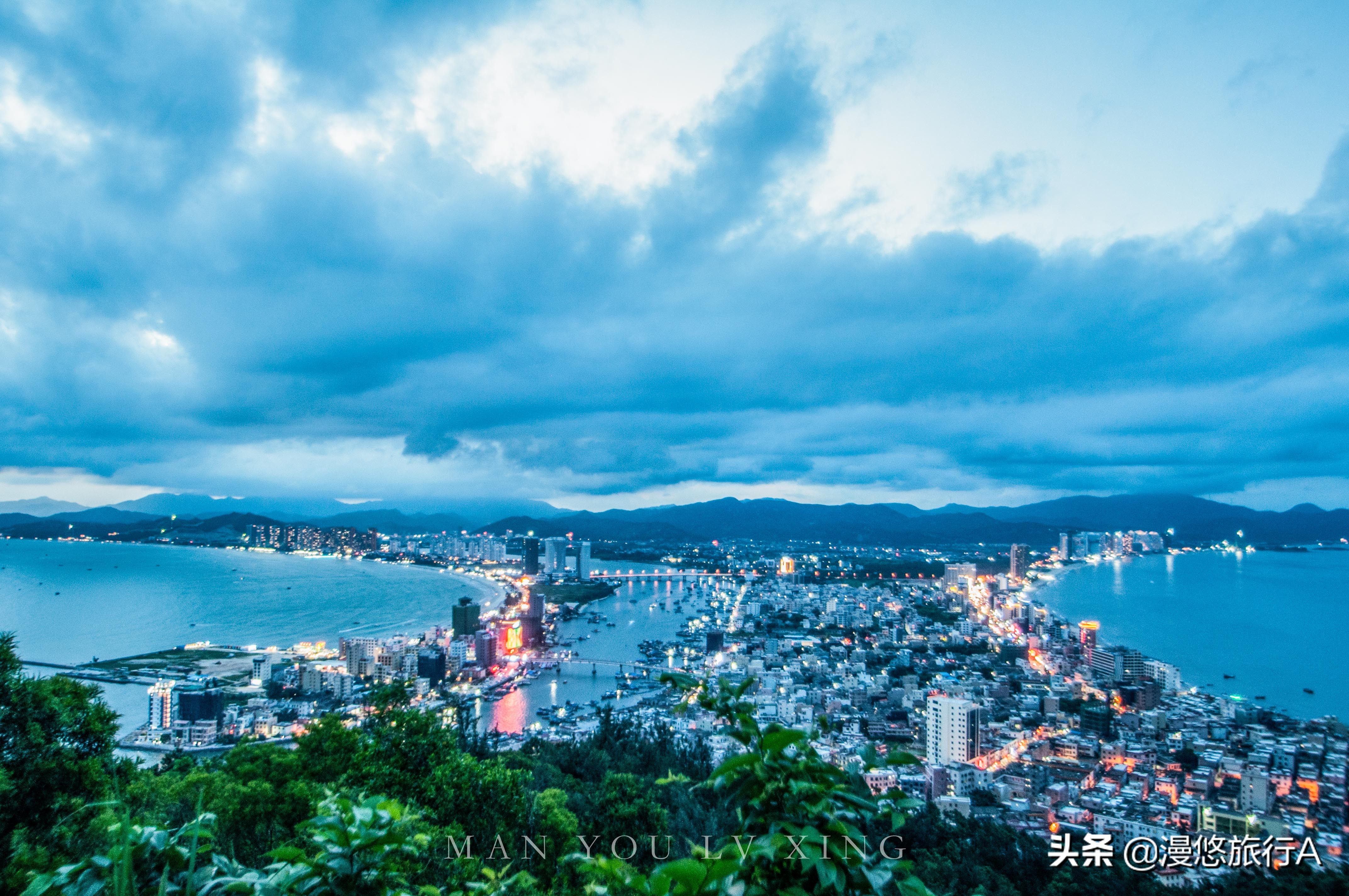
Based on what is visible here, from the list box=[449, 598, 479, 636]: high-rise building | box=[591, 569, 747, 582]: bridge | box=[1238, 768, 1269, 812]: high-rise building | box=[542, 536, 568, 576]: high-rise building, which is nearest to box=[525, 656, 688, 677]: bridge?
box=[449, 598, 479, 636]: high-rise building

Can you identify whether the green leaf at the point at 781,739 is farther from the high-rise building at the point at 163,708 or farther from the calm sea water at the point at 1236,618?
the calm sea water at the point at 1236,618

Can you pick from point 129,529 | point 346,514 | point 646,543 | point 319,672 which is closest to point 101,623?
point 319,672

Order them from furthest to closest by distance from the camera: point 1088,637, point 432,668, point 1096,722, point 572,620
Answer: point 572,620, point 1088,637, point 432,668, point 1096,722

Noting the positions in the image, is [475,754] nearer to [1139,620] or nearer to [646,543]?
[1139,620]

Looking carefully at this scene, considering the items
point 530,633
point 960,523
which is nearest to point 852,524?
point 960,523

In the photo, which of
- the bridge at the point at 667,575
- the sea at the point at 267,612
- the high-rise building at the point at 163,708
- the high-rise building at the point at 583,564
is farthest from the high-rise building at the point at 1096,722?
the high-rise building at the point at 583,564

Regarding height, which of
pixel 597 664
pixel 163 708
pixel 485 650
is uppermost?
pixel 163 708

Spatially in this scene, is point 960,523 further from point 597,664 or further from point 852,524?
point 597,664

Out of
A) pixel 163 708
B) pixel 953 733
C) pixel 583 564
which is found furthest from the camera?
pixel 583 564
